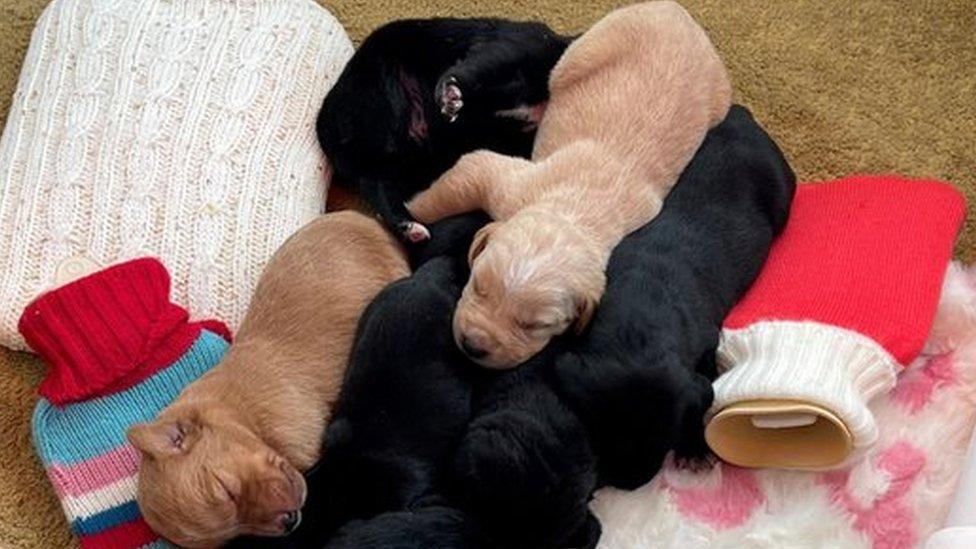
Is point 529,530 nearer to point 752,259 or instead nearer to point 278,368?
point 278,368

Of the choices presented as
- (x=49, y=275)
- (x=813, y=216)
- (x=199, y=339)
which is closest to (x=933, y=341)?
(x=813, y=216)

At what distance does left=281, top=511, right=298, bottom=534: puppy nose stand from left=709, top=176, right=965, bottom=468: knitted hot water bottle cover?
0.58 meters

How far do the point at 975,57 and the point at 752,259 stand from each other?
3.07ft

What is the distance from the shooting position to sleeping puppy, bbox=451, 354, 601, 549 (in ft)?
5.11

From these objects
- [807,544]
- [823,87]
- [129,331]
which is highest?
[129,331]

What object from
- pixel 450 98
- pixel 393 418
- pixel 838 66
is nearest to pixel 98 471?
pixel 393 418

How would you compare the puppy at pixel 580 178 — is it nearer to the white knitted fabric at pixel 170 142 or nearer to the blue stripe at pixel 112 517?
the white knitted fabric at pixel 170 142

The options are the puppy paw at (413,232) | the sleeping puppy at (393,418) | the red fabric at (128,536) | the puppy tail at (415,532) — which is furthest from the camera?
the puppy paw at (413,232)

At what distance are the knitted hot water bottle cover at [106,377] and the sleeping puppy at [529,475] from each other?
1.60ft

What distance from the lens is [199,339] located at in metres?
1.89

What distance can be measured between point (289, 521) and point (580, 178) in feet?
2.27

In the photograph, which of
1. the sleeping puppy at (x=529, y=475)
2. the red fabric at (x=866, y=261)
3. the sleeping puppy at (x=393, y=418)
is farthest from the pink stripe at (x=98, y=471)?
the red fabric at (x=866, y=261)

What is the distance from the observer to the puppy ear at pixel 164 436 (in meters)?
1.59

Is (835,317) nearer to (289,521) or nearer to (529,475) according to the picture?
(529,475)
